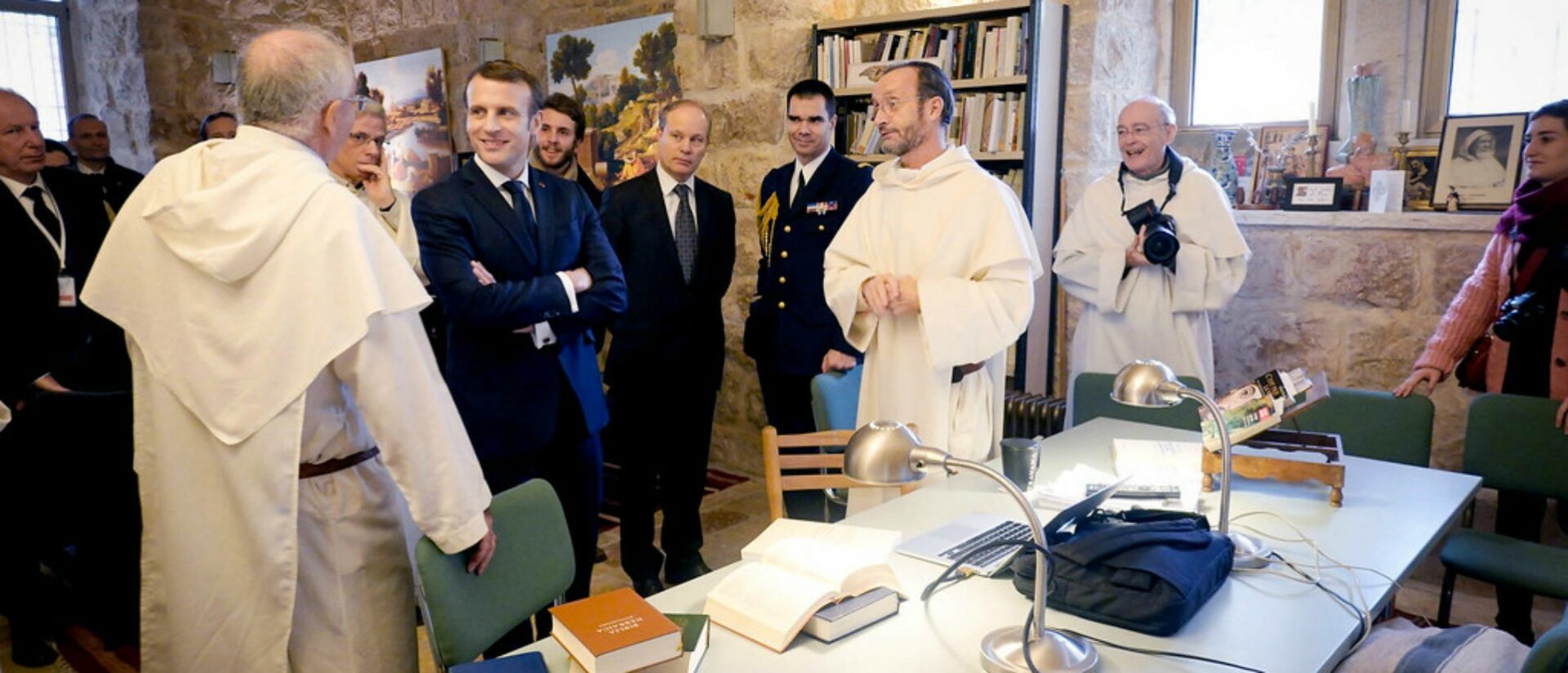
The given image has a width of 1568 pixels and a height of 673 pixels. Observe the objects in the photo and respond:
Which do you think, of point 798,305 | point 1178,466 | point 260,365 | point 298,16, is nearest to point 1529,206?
point 1178,466

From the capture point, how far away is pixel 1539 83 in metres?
3.63

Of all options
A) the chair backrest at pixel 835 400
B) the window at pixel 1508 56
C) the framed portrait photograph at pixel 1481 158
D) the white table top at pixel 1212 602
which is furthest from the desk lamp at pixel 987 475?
the window at pixel 1508 56

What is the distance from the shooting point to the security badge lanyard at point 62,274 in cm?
324

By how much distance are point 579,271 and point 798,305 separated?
1.13 metres

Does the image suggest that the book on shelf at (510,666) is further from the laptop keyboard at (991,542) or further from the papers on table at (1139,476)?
the papers on table at (1139,476)

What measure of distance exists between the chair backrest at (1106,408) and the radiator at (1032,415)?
2.24 feet

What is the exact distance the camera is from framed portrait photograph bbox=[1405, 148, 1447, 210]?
3.75m

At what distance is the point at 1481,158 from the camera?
3.62 meters

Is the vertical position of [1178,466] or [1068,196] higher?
[1068,196]

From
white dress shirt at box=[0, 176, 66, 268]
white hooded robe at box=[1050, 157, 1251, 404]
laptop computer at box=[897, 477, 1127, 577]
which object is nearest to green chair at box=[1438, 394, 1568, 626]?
white hooded robe at box=[1050, 157, 1251, 404]

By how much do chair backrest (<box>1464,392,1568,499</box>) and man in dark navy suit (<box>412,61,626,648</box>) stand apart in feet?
8.04

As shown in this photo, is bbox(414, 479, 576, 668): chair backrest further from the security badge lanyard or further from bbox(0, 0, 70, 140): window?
bbox(0, 0, 70, 140): window

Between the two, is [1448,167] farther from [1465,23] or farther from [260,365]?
[260,365]

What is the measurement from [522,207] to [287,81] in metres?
0.91
